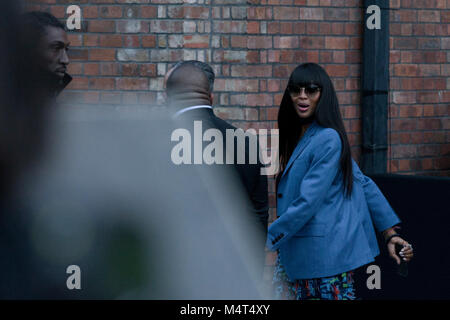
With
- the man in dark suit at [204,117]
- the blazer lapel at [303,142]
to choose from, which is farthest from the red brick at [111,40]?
the blazer lapel at [303,142]

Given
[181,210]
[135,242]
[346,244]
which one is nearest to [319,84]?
[346,244]

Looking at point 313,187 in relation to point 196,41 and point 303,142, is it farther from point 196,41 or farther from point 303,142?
point 196,41

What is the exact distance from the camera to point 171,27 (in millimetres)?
3543

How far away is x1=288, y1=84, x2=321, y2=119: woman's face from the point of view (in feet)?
8.24

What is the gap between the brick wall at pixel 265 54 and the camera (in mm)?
3520

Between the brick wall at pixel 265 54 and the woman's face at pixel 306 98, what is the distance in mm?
1129

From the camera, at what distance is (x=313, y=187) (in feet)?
7.63

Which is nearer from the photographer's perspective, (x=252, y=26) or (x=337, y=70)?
A: (x=252, y=26)

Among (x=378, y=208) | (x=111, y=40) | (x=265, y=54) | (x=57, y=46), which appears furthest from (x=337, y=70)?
(x=57, y=46)

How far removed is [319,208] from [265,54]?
163 centimetres

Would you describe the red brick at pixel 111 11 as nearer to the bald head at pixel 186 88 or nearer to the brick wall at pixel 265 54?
the brick wall at pixel 265 54

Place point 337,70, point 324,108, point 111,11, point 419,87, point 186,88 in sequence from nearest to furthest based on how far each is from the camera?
point 186,88
point 324,108
point 111,11
point 337,70
point 419,87
